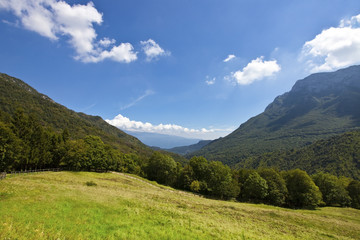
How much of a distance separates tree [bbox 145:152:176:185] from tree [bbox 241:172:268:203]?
3328 cm

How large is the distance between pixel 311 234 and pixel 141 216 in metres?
26.3

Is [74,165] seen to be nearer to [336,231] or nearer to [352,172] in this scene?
[336,231]

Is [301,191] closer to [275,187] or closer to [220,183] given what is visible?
[275,187]

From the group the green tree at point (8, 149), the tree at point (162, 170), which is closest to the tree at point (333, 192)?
the tree at point (162, 170)

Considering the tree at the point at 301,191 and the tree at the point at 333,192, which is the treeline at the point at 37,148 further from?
the tree at the point at 333,192

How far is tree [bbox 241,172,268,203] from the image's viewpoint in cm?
5841

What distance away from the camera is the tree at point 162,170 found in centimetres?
7450

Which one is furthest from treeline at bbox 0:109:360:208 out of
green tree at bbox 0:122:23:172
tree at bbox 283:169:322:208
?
green tree at bbox 0:122:23:172

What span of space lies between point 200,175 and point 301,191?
38724 millimetres

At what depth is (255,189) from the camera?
5916 centimetres

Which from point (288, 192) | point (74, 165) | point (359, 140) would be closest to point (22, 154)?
point (74, 165)

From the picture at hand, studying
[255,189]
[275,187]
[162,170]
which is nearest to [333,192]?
[275,187]

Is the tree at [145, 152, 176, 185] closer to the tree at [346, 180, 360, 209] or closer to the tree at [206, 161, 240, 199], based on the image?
the tree at [206, 161, 240, 199]

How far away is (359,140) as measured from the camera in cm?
19350
